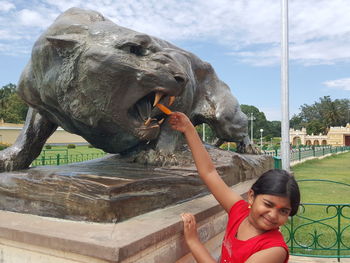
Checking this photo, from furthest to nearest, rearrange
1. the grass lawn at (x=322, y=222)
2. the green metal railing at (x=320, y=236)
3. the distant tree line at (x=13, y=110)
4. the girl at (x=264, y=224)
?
the distant tree line at (x=13, y=110)
the grass lawn at (x=322, y=222)
the green metal railing at (x=320, y=236)
the girl at (x=264, y=224)

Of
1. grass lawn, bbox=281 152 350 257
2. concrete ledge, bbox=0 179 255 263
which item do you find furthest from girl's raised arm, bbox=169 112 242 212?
grass lawn, bbox=281 152 350 257

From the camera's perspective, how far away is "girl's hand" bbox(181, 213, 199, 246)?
6.40 feet

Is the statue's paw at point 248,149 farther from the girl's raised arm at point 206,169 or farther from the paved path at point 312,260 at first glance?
the girl's raised arm at point 206,169

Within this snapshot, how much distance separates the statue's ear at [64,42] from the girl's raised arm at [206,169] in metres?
0.72

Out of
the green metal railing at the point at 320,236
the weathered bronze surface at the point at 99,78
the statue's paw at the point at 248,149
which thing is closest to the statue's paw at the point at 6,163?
the weathered bronze surface at the point at 99,78

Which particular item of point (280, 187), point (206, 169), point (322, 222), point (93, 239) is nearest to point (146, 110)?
point (206, 169)

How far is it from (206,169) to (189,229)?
350 mm

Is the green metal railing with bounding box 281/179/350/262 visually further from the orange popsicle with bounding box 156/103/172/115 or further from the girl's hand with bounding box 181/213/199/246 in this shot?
the orange popsicle with bounding box 156/103/172/115

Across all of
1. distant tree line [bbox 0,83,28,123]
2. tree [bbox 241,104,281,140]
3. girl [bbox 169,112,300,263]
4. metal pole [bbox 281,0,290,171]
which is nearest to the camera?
girl [bbox 169,112,300,263]

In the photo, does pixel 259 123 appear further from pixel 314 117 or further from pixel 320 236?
pixel 320 236

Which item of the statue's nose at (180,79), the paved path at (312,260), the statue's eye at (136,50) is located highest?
the statue's eye at (136,50)

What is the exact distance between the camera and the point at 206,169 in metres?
2.09

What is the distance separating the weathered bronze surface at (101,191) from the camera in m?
1.95

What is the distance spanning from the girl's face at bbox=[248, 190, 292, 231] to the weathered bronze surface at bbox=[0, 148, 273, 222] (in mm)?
752
